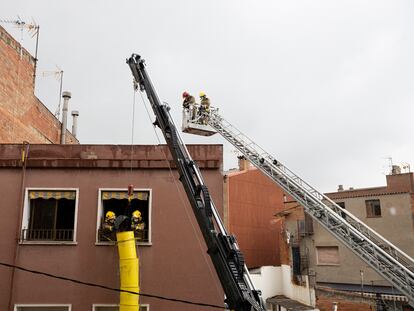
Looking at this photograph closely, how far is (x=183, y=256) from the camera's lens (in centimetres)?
1211

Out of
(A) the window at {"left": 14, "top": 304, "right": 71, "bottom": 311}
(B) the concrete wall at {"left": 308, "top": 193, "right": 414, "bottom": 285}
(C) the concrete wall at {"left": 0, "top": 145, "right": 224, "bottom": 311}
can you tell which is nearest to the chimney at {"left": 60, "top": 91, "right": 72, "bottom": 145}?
(C) the concrete wall at {"left": 0, "top": 145, "right": 224, "bottom": 311}

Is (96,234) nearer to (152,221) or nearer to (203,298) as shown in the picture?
(152,221)

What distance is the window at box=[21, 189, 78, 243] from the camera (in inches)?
486

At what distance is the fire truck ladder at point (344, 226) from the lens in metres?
12.2

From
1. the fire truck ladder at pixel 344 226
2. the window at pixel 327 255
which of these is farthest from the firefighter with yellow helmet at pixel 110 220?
the window at pixel 327 255

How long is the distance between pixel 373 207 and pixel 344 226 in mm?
19415

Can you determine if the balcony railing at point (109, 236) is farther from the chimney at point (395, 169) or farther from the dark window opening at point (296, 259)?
the chimney at point (395, 169)

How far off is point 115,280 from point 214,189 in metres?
3.85

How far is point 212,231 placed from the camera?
27.3 feet

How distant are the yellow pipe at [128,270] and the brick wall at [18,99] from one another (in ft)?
31.6

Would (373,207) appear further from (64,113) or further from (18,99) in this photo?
(18,99)

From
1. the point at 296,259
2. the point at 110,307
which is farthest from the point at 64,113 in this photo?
the point at 296,259

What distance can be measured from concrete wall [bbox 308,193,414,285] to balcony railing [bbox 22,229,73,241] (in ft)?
75.0

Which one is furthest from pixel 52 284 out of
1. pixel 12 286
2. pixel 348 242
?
pixel 348 242
